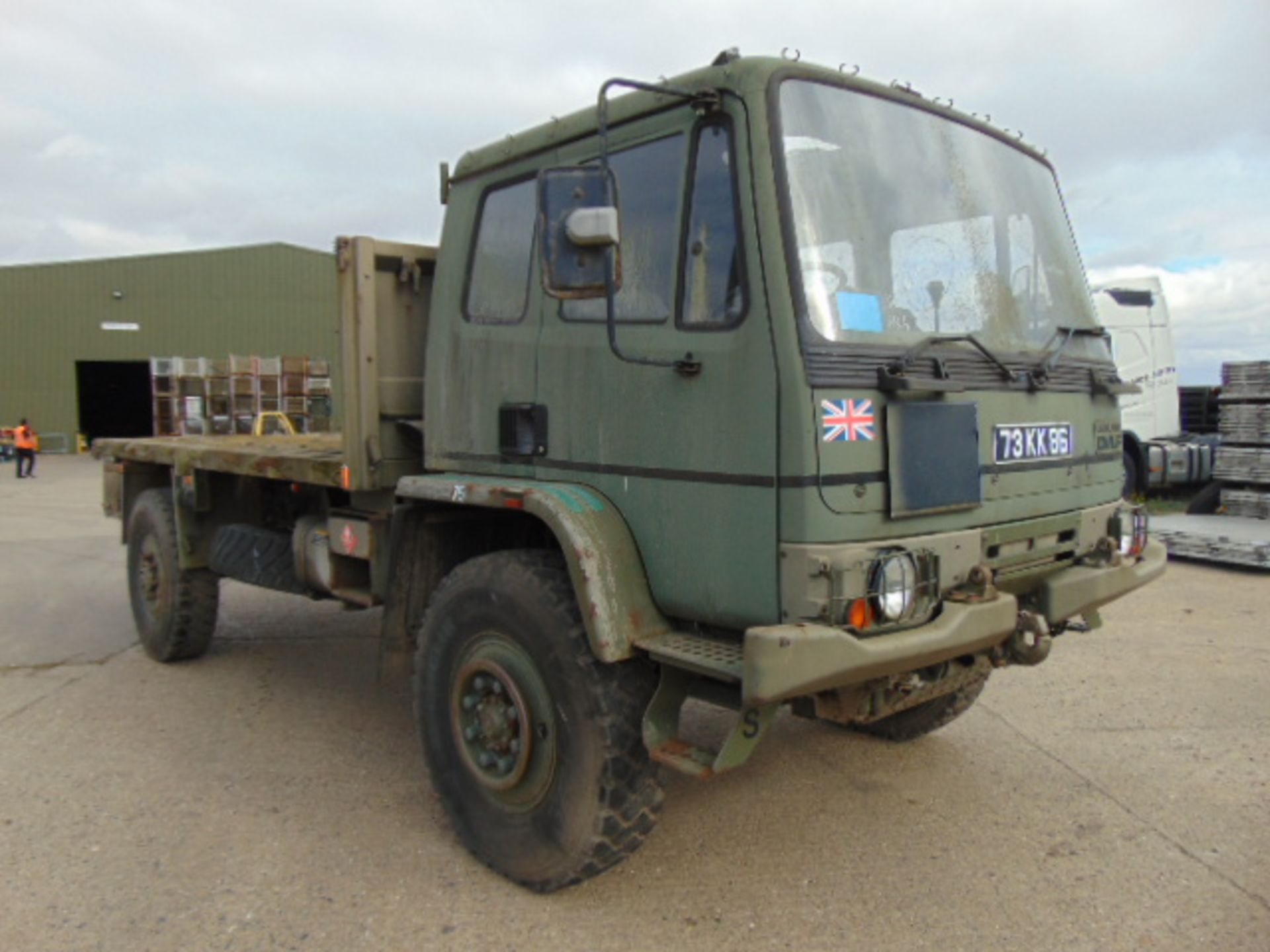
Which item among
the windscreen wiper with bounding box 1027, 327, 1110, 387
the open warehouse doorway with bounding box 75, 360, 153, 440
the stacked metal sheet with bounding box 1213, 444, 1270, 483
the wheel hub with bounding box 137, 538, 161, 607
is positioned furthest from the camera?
the open warehouse doorway with bounding box 75, 360, 153, 440

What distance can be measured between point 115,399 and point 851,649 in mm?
37979

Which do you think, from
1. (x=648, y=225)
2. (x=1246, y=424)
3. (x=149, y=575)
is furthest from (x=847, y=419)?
(x=1246, y=424)

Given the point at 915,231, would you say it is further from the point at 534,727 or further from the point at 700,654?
the point at 534,727

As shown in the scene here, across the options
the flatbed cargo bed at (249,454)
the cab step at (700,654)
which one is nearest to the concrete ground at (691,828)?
the cab step at (700,654)

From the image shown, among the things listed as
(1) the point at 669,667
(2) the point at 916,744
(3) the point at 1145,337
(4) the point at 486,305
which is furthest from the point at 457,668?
(3) the point at 1145,337

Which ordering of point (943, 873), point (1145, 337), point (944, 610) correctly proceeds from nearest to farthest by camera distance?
point (944, 610), point (943, 873), point (1145, 337)

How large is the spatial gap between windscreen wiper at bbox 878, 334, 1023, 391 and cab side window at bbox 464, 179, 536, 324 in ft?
4.71

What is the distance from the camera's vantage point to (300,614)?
7.95 meters

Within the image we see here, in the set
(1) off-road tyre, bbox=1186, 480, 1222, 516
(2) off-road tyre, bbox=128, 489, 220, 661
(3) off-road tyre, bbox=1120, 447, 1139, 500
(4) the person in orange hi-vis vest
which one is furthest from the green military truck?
(4) the person in orange hi-vis vest

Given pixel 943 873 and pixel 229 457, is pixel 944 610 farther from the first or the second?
pixel 229 457

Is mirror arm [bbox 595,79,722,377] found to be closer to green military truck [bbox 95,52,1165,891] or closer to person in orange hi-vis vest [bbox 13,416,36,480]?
green military truck [bbox 95,52,1165,891]

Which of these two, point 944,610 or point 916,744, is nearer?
point 944,610

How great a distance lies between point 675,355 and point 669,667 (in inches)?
39.0

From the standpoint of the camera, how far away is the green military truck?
2.96 metres
